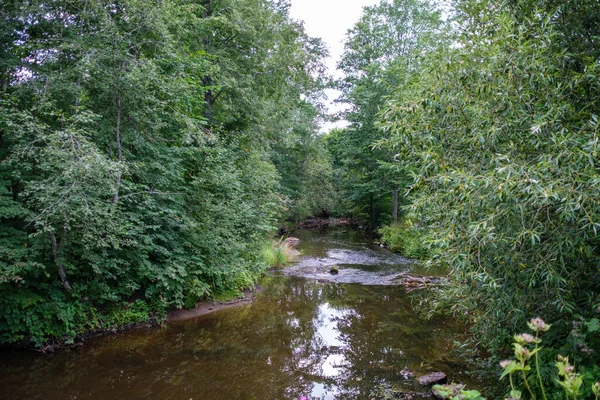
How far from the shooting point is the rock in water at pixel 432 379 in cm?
523

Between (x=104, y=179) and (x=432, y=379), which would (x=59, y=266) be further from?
(x=432, y=379)

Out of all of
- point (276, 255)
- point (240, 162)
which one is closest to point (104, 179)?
point (240, 162)

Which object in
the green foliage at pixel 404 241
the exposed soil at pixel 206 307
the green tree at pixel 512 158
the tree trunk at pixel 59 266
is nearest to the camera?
the green tree at pixel 512 158

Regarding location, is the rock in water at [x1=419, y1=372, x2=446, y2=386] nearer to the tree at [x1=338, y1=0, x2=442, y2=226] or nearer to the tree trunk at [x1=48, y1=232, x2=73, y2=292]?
the tree trunk at [x1=48, y1=232, x2=73, y2=292]

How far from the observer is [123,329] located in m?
7.07

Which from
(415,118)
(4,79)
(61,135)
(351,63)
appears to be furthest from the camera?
(351,63)

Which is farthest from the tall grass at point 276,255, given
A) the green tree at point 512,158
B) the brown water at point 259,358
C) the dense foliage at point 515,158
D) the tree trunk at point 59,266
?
the green tree at point 512,158

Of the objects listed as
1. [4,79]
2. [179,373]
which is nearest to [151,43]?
[4,79]

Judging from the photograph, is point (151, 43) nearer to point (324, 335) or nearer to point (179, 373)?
point (179, 373)

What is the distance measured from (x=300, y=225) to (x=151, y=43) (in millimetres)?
22070

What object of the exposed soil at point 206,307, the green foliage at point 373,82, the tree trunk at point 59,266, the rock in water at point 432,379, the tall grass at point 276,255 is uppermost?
the green foliage at point 373,82

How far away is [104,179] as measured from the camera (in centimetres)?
572

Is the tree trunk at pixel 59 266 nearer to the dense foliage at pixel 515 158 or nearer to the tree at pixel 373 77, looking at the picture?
the dense foliage at pixel 515 158

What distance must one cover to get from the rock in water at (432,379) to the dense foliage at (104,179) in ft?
16.2
